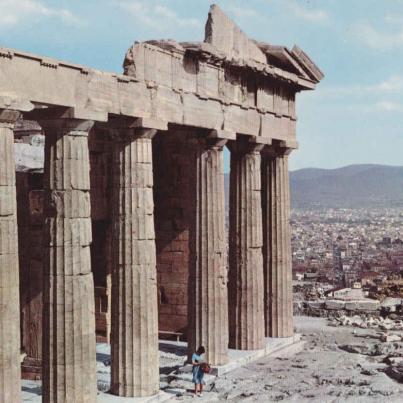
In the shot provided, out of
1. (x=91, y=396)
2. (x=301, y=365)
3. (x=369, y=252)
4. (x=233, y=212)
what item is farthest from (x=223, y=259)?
(x=369, y=252)

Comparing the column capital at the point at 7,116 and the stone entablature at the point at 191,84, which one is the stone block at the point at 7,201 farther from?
the stone entablature at the point at 191,84

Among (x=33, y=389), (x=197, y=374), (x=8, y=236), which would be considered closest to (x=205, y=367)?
(x=197, y=374)

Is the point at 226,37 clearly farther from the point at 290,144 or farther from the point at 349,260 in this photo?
the point at 349,260

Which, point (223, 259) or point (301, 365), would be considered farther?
point (301, 365)

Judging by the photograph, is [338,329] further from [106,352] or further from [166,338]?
[106,352]

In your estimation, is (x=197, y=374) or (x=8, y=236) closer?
(x=8, y=236)

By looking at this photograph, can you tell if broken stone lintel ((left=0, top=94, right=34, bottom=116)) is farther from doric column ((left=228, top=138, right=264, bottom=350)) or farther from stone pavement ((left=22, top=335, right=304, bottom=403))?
doric column ((left=228, top=138, right=264, bottom=350))

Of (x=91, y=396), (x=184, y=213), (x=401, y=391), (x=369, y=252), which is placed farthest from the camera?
(x=369, y=252)
